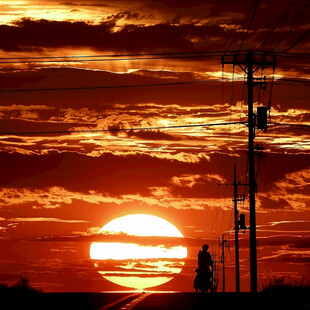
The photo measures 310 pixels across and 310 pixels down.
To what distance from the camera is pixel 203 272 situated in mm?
32406

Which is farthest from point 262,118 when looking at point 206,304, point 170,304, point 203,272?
point 170,304

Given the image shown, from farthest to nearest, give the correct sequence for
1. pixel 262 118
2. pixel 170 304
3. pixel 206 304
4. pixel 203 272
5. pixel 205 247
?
1. pixel 262 118
2. pixel 203 272
3. pixel 205 247
4. pixel 170 304
5. pixel 206 304

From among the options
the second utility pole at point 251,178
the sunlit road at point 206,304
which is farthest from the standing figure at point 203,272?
the sunlit road at point 206,304

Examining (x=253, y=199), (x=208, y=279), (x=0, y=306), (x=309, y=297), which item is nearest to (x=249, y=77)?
(x=253, y=199)

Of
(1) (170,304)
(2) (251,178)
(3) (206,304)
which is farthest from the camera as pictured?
(2) (251,178)

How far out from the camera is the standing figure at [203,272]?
105 ft

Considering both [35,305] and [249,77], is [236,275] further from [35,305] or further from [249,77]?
[35,305]

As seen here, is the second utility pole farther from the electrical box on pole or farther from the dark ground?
the dark ground

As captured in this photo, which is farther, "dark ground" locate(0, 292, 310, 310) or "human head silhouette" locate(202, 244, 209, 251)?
"human head silhouette" locate(202, 244, 209, 251)

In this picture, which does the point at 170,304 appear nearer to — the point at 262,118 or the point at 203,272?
the point at 203,272

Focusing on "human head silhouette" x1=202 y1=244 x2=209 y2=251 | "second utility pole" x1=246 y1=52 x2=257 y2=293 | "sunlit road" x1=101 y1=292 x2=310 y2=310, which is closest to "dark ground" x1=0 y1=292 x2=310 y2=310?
"sunlit road" x1=101 y1=292 x2=310 y2=310

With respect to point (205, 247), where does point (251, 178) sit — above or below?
above

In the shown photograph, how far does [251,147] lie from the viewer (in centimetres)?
3875

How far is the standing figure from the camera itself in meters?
31.9
